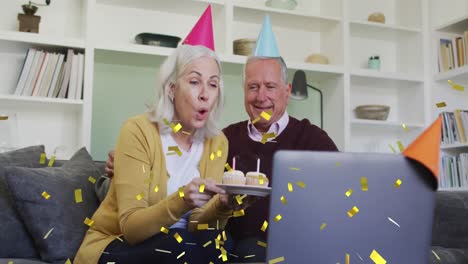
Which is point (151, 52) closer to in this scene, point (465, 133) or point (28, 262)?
point (28, 262)

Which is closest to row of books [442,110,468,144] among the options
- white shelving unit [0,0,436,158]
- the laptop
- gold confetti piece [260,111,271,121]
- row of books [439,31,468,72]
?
white shelving unit [0,0,436,158]

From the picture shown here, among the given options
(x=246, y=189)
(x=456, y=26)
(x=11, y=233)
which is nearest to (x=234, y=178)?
(x=246, y=189)

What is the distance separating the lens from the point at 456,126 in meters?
4.08

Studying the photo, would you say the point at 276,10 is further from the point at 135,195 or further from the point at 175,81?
the point at 135,195

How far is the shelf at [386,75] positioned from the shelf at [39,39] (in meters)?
1.91

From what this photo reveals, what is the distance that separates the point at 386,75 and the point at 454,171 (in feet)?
2.77

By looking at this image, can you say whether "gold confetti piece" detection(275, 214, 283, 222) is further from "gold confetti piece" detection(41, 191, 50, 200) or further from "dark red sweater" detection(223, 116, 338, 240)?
"gold confetti piece" detection(41, 191, 50, 200)

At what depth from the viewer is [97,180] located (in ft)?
7.43

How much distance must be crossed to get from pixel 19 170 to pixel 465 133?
3125 mm

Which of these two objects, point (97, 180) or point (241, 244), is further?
point (97, 180)

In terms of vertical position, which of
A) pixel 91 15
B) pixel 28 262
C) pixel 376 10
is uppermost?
pixel 376 10

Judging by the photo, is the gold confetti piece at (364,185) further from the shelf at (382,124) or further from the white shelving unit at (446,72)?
the white shelving unit at (446,72)

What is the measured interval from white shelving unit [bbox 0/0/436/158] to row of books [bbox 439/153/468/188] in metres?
0.33

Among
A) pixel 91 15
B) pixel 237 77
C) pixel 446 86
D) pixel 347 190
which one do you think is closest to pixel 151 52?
pixel 91 15
